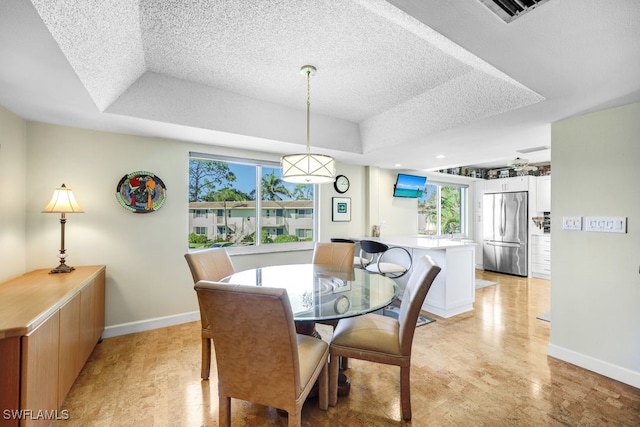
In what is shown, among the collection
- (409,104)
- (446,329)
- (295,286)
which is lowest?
(446,329)

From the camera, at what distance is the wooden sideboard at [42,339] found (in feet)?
4.10

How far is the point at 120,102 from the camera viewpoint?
89.0 inches

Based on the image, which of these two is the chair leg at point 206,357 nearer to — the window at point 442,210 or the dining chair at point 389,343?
the dining chair at point 389,343

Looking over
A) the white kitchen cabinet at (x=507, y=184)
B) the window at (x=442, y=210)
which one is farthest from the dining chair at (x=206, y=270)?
the white kitchen cabinet at (x=507, y=184)

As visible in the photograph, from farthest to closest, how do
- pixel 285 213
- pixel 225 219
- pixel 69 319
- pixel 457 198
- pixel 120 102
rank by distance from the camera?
1. pixel 457 198
2. pixel 285 213
3. pixel 225 219
4. pixel 120 102
5. pixel 69 319

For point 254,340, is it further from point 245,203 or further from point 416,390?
point 245,203

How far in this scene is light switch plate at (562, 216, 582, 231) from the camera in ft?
7.64

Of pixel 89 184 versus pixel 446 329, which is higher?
pixel 89 184

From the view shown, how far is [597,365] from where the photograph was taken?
220cm

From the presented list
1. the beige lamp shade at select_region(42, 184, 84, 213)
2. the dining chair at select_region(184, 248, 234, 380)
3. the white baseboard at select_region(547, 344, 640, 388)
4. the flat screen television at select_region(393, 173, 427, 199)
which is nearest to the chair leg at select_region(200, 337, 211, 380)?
the dining chair at select_region(184, 248, 234, 380)

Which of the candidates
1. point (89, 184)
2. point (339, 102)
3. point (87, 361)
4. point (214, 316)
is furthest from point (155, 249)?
point (339, 102)

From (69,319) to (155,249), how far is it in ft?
4.19

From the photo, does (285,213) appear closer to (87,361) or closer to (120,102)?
(120,102)

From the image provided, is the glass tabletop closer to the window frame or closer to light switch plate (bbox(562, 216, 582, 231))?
light switch plate (bbox(562, 216, 582, 231))
